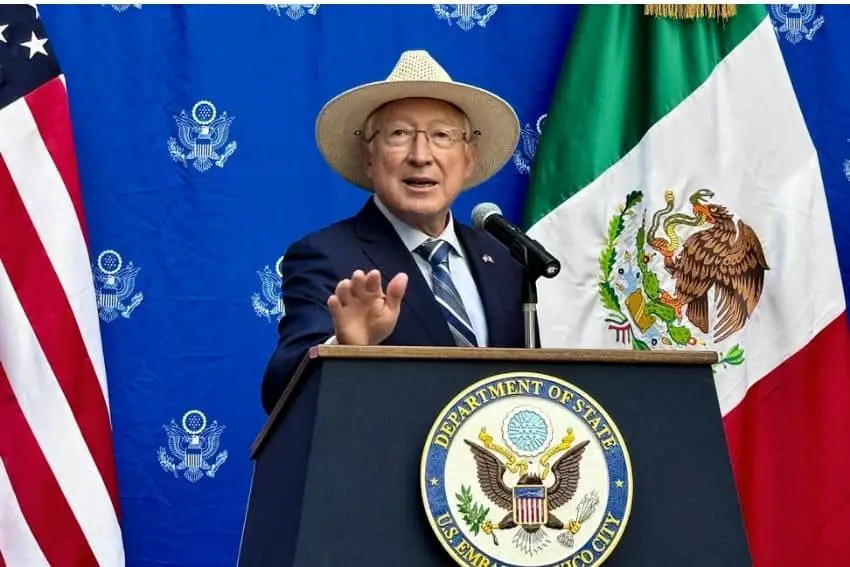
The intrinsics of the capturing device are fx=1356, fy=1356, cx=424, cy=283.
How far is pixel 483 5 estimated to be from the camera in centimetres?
370

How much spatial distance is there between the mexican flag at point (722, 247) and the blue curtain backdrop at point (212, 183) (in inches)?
5.2

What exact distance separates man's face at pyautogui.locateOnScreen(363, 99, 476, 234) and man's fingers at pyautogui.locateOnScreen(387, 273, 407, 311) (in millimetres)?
734

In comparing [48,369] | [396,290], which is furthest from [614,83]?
[396,290]

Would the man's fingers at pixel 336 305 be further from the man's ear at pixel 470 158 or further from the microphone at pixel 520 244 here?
the man's ear at pixel 470 158

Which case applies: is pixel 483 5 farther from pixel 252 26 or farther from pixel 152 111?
pixel 152 111

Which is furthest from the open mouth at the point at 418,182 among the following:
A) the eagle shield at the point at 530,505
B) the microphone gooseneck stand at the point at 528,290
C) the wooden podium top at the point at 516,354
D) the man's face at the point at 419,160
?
the eagle shield at the point at 530,505

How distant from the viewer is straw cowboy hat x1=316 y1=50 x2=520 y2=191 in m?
2.54

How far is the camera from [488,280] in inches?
97.0

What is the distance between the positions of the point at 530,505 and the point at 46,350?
195 cm

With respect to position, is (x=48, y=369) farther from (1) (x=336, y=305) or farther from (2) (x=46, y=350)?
(1) (x=336, y=305)

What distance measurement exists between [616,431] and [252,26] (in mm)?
2269

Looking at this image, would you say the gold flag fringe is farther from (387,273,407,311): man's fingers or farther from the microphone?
(387,273,407,311): man's fingers

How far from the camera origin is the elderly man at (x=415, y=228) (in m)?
2.22

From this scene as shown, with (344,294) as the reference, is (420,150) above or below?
above
